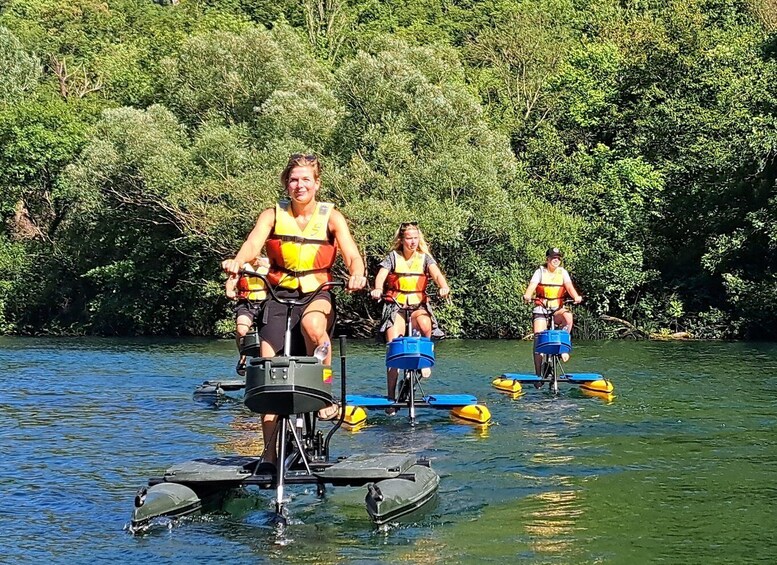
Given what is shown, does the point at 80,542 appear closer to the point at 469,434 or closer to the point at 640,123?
the point at 469,434

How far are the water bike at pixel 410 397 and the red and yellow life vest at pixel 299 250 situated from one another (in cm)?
409

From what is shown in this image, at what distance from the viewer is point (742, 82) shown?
38.9m

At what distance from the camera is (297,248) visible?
27.2 feet

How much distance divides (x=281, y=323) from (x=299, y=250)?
514 millimetres

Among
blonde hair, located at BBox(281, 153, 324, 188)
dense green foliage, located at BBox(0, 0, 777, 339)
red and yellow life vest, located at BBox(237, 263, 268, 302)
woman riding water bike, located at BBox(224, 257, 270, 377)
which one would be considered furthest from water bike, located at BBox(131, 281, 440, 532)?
dense green foliage, located at BBox(0, 0, 777, 339)

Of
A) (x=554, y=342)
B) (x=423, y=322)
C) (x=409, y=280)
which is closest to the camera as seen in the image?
(x=409, y=280)

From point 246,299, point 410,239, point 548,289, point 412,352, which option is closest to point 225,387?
point 246,299

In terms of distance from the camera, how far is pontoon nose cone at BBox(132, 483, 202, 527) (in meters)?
7.38

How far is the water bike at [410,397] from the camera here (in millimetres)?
12320

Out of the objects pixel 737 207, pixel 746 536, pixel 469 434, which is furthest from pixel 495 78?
pixel 746 536

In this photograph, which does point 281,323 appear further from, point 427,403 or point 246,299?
point 246,299

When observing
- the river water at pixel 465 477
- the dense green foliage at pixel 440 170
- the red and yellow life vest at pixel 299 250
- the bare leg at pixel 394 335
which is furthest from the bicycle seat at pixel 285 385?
the dense green foliage at pixel 440 170

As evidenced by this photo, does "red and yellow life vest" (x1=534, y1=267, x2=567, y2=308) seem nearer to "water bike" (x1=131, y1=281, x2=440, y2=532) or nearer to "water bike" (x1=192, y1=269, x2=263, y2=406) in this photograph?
"water bike" (x1=192, y1=269, x2=263, y2=406)

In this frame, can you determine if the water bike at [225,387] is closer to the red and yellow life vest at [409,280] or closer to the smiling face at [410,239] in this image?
the red and yellow life vest at [409,280]
